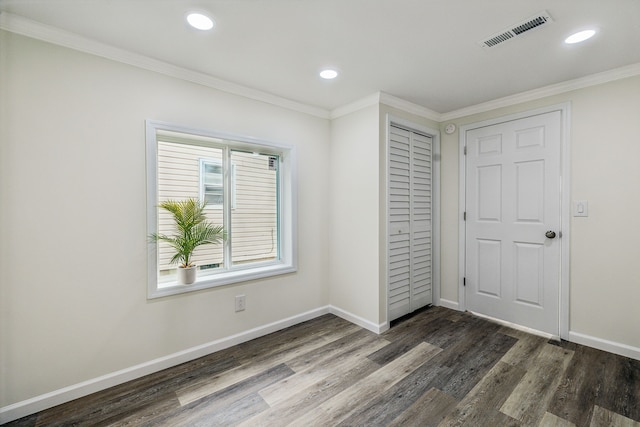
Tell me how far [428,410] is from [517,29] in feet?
8.12

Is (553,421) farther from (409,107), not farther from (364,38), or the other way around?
(409,107)

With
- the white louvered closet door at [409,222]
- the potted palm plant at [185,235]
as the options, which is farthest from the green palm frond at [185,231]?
the white louvered closet door at [409,222]

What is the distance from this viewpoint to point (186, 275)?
2307 millimetres

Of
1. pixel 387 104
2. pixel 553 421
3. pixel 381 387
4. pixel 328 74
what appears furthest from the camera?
pixel 387 104

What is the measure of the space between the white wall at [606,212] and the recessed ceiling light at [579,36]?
2.79 ft

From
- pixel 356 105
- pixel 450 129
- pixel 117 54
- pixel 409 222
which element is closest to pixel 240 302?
pixel 409 222

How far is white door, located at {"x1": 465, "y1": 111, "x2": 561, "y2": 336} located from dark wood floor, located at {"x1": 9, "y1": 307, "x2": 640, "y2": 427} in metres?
0.40

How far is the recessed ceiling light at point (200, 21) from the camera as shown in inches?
66.7

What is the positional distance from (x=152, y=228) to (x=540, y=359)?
10.8 ft

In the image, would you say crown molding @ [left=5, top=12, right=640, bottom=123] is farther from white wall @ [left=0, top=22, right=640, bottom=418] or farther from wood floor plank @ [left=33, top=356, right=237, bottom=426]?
wood floor plank @ [left=33, top=356, right=237, bottom=426]

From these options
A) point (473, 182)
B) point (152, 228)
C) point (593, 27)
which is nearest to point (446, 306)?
point (473, 182)

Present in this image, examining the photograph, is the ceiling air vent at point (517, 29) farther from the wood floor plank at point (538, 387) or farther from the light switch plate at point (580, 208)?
the wood floor plank at point (538, 387)

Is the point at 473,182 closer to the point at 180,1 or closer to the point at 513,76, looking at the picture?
the point at 513,76

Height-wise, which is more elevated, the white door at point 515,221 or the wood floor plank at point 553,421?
the white door at point 515,221
